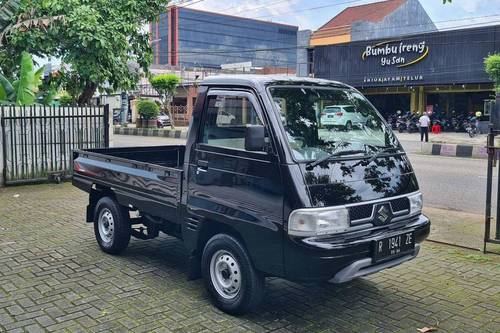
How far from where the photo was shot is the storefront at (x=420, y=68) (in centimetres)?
3216

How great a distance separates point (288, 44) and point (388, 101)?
84.1 m

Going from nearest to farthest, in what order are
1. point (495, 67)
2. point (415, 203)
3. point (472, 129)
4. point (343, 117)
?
point (415, 203)
point (343, 117)
point (495, 67)
point (472, 129)

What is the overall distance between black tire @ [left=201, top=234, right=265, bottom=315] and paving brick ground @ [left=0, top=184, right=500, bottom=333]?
116 mm

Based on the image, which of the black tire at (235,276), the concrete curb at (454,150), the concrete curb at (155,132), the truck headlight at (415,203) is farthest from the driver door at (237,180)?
the concrete curb at (155,132)

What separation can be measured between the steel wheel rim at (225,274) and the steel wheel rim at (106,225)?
2007 mm

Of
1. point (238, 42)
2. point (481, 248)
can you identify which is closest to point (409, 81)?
point (481, 248)

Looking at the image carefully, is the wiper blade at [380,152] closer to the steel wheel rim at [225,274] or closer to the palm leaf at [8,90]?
the steel wheel rim at [225,274]

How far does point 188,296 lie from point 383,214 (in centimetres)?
197

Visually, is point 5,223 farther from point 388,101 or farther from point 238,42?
point 238,42

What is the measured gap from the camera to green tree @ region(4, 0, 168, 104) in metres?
12.2

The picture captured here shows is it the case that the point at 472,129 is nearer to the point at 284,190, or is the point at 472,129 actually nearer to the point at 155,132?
the point at 155,132

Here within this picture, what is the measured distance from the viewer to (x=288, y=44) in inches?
4697

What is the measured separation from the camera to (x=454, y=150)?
19.7 meters

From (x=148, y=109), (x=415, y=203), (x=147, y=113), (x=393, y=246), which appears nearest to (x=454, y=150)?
(x=415, y=203)
